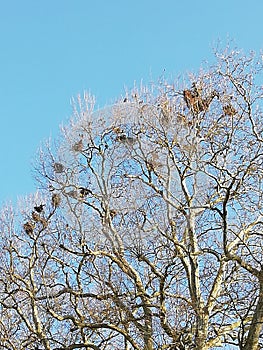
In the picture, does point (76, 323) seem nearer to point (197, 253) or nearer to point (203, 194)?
point (197, 253)

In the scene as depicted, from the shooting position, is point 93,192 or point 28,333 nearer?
point 93,192

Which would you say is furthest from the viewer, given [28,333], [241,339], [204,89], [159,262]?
[28,333]

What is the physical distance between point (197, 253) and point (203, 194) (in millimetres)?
979

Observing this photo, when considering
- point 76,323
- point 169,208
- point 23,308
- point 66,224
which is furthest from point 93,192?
point 23,308

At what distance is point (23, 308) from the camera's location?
12.4 m

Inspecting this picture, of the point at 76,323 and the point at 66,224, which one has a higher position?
the point at 66,224

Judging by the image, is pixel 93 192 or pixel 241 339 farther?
pixel 93 192

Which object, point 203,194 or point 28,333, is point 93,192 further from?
point 28,333

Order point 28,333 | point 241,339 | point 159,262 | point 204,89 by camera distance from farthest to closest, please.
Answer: point 28,333, point 159,262, point 204,89, point 241,339

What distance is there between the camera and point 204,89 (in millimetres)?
10023

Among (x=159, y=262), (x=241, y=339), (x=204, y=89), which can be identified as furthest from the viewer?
(x=159, y=262)

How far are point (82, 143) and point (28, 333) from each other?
3897 millimetres

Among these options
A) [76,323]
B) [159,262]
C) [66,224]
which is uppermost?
[66,224]

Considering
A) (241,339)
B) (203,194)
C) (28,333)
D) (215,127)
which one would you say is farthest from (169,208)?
(28,333)
